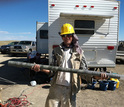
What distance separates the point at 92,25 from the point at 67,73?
3811 millimetres

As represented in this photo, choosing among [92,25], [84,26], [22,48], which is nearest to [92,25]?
[92,25]

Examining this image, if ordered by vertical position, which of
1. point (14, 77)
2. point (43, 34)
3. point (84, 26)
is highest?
point (43, 34)

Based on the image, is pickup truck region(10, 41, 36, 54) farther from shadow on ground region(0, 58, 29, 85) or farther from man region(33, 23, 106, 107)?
man region(33, 23, 106, 107)

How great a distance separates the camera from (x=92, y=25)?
5.52 metres

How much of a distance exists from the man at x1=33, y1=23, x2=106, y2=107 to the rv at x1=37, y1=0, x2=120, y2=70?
3.16 meters

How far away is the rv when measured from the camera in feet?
17.5

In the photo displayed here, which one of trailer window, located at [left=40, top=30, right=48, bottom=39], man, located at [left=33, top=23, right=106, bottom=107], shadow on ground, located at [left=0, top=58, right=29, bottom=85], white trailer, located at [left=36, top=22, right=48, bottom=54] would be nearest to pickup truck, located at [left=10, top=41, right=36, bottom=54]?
white trailer, located at [left=36, top=22, right=48, bottom=54]

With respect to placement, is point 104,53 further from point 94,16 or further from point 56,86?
point 56,86

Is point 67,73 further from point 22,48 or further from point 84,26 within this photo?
point 22,48

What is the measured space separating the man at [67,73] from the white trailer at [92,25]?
3168 mm

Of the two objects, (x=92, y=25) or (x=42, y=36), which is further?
(x=42, y=36)

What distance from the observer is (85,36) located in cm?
555

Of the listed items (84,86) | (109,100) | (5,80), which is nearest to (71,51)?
(109,100)

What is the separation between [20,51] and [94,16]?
39.0 ft
